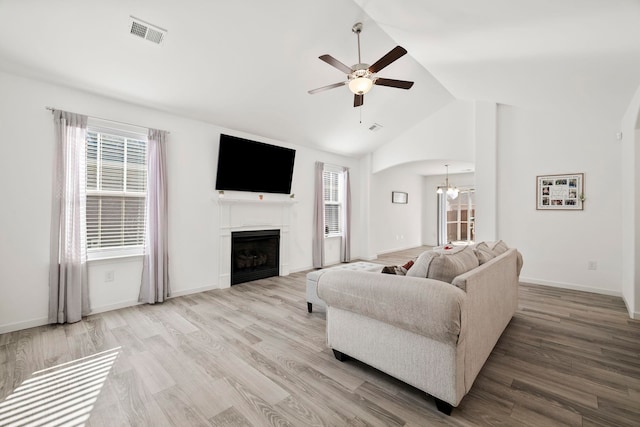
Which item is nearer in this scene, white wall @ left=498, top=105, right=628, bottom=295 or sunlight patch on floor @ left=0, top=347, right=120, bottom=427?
sunlight patch on floor @ left=0, top=347, right=120, bottom=427

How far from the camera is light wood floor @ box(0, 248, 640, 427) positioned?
1.62 m

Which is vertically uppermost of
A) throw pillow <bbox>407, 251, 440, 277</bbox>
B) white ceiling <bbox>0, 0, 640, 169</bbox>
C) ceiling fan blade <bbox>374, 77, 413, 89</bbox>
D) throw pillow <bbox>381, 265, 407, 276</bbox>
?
white ceiling <bbox>0, 0, 640, 169</bbox>

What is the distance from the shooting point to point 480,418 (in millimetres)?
1595

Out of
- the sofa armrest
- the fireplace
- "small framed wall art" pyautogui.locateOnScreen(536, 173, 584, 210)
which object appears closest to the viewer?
the sofa armrest

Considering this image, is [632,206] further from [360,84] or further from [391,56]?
[360,84]

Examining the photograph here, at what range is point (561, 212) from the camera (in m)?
4.45

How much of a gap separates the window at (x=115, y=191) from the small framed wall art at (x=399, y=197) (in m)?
6.39

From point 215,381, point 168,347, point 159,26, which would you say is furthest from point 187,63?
point 215,381

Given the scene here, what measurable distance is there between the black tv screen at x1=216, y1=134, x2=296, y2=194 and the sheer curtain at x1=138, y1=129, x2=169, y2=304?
2.79 ft

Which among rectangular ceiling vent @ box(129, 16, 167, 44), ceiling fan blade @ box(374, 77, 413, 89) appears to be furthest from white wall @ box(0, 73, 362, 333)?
ceiling fan blade @ box(374, 77, 413, 89)

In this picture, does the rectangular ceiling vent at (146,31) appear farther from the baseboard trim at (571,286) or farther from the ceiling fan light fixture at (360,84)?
the baseboard trim at (571,286)

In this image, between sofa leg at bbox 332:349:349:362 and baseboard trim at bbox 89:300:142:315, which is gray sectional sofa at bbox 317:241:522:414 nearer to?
sofa leg at bbox 332:349:349:362

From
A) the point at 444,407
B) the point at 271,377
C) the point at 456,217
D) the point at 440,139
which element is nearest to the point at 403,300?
the point at 444,407

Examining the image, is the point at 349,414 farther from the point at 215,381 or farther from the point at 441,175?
the point at 441,175
